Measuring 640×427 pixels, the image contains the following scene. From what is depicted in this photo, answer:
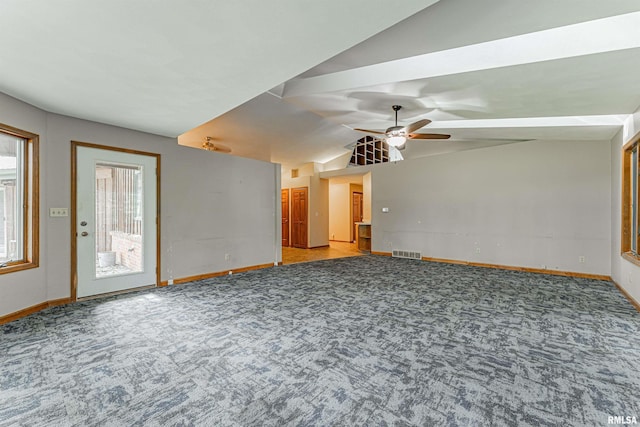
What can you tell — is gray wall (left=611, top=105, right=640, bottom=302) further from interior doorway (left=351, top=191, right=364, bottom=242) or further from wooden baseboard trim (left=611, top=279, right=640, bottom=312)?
interior doorway (left=351, top=191, right=364, bottom=242)

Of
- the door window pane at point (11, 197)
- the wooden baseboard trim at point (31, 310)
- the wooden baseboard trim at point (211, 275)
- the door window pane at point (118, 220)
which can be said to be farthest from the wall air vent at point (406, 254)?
the door window pane at point (11, 197)

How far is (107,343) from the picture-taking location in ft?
8.96

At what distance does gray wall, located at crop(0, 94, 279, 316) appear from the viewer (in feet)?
11.8

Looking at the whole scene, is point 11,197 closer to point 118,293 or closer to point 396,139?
point 118,293

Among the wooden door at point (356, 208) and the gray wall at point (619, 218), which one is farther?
the wooden door at point (356, 208)

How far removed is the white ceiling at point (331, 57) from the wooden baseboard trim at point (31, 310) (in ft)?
7.68

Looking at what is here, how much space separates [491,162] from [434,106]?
2883mm

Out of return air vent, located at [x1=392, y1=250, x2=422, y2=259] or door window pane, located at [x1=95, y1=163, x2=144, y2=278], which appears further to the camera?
return air vent, located at [x1=392, y1=250, x2=422, y2=259]

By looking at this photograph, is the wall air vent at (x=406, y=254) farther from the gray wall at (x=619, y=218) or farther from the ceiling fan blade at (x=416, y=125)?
the ceiling fan blade at (x=416, y=125)

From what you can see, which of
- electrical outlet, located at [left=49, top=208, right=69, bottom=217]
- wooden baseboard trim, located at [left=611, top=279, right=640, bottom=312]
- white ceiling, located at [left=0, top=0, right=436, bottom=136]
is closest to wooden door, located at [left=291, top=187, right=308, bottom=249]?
electrical outlet, located at [left=49, top=208, right=69, bottom=217]

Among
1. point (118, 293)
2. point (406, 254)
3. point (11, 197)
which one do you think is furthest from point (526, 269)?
point (11, 197)

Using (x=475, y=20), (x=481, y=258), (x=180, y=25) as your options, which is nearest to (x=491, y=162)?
(x=481, y=258)

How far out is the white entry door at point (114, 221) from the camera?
159 inches

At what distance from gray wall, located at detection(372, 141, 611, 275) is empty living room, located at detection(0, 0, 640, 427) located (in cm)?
4
